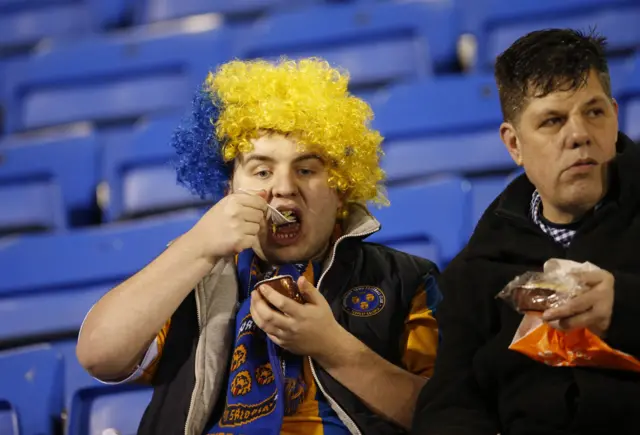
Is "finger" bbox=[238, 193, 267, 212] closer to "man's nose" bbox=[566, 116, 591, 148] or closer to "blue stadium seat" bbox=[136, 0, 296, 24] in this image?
"man's nose" bbox=[566, 116, 591, 148]

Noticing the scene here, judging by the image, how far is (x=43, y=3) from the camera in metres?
3.68

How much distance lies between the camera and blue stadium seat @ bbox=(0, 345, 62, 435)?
7.00ft

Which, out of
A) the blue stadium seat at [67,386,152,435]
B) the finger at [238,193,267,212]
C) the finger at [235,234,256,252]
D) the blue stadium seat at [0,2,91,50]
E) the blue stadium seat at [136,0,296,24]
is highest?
the blue stadium seat at [0,2,91,50]

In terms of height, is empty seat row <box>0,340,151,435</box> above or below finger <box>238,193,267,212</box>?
below

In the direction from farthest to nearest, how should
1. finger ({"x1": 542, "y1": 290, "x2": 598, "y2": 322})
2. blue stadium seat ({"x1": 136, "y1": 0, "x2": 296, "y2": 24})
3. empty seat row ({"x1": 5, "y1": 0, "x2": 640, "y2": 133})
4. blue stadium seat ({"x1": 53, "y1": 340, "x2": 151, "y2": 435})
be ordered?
1. blue stadium seat ({"x1": 136, "y1": 0, "x2": 296, "y2": 24})
2. empty seat row ({"x1": 5, "y1": 0, "x2": 640, "y2": 133})
3. blue stadium seat ({"x1": 53, "y1": 340, "x2": 151, "y2": 435})
4. finger ({"x1": 542, "y1": 290, "x2": 598, "y2": 322})

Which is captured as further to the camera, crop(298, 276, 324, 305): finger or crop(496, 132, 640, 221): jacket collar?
crop(298, 276, 324, 305): finger

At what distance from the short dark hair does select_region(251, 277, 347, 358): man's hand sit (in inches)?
18.3

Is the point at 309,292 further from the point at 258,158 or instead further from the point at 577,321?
the point at 577,321

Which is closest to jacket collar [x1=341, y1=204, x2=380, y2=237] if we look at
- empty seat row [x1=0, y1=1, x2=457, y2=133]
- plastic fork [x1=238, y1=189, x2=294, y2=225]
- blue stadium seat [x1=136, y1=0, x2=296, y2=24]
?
plastic fork [x1=238, y1=189, x2=294, y2=225]

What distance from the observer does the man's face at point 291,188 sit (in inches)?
69.9

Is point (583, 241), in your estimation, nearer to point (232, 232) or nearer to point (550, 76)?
point (550, 76)

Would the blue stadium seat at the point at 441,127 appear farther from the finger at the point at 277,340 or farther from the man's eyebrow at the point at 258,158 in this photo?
the finger at the point at 277,340

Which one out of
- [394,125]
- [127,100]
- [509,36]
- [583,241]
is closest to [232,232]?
[583,241]

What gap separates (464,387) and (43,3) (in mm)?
2754
